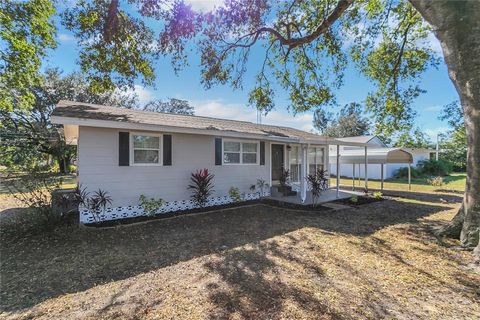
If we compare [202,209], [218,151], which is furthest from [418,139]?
[202,209]

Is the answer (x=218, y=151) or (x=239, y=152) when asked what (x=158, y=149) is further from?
(x=239, y=152)

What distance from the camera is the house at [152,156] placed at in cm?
710

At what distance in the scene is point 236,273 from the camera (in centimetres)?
414

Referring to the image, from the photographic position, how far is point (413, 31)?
10344 mm

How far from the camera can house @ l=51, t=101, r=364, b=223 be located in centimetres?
710

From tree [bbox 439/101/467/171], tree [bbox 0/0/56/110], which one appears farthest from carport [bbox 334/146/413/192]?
tree [bbox 0/0/56/110]

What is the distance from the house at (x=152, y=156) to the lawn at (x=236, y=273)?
1398 mm

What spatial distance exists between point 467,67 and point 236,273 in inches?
244

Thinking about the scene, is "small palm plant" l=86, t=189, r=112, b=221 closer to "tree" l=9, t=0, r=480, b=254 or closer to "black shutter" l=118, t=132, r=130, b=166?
"black shutter" l=118, t=132, r=130, b=166

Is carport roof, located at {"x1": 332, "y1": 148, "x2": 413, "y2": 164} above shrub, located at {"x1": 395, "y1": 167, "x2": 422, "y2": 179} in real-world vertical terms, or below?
above

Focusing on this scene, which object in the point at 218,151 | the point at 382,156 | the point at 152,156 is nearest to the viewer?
the point at 152,156

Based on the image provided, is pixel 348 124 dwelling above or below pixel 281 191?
above

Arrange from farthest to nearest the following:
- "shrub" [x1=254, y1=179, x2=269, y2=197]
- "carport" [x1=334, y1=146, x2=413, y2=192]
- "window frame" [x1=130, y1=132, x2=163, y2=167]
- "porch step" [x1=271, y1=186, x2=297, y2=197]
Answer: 1. "carport" [x1=334, y1=146, x2=413, y2=192]
2. "porch step" [x1=271, y1=186, x2=297, y2=197]
3. "shrub" [x1=254, y1=179, x2=269, y2=197]
4. "window frame" [x1=130, y1=132, x2=163, y2=167]

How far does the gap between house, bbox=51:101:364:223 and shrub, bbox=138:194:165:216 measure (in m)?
0.15
